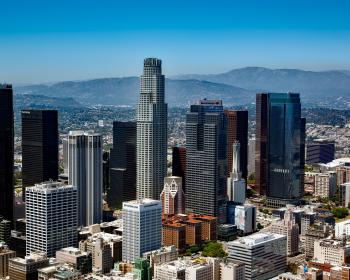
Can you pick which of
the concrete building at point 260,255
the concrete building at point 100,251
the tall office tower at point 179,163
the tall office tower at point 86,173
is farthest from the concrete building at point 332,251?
the tall office tower at point 179,163

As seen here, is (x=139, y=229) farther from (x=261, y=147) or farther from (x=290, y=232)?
(x=261, y=147)

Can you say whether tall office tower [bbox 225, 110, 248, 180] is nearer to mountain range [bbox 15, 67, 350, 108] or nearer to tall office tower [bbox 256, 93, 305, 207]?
tall office tower [bbox 256, 93, 305, 207]

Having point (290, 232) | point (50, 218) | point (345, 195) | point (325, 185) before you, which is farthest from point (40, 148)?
point (325, 185)

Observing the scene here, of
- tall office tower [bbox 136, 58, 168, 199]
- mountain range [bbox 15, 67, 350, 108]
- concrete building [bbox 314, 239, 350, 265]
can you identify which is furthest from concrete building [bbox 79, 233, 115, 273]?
mountain range [bbox 15, 67, 350, 108]

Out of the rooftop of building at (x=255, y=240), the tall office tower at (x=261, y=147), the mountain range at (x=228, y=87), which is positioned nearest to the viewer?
the rooftop of building at (x=255, y=240)

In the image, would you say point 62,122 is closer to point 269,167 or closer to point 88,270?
point 269,167

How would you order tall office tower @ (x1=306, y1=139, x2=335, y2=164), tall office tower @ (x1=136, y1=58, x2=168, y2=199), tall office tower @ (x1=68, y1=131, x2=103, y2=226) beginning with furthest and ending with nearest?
tall office tower @ (x1=306, y1=139, x2=335, y2=164) → tall office tower @ (x1=136, y1=58, x2=168, y2=199) → tall office tower @ (x1=68, y1=131, x2=103, y2=226)

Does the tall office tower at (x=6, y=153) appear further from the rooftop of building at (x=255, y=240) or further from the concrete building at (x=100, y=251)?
the rooftop of building at (x=255, y=240)
